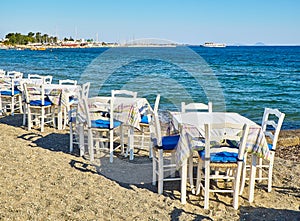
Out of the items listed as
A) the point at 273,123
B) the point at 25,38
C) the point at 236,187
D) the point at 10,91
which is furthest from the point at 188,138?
the point at 25,38

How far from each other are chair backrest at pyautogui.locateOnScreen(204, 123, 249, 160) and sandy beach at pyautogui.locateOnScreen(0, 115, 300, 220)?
0.69m

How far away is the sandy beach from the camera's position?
13.5 ft

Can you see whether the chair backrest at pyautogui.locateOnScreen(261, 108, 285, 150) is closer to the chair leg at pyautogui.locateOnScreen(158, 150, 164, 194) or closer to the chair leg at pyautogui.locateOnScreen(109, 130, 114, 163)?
the chair leg at pyautogui.locateOnScreen(158, 150, 164, 194)

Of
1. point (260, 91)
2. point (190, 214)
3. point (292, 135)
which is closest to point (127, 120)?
point (190, 214)

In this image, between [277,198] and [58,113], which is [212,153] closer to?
[277,198]

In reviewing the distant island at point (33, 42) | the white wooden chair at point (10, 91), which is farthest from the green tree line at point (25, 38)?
the white wooden chair at point (10, 91)

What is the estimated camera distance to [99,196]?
4590 mm

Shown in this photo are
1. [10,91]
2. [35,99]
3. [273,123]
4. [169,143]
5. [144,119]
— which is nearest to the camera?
[169,143]

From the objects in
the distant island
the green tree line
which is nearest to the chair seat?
the distant island

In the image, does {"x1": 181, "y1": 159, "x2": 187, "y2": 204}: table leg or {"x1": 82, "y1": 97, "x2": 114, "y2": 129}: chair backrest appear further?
{"x1": 82, "y1": 97, "x2": 114, "y2": 129}: chair backrest

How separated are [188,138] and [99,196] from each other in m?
1.29

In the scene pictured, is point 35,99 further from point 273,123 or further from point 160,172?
point 273,123

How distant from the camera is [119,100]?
643cm

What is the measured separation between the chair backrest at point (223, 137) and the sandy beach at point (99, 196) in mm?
692
